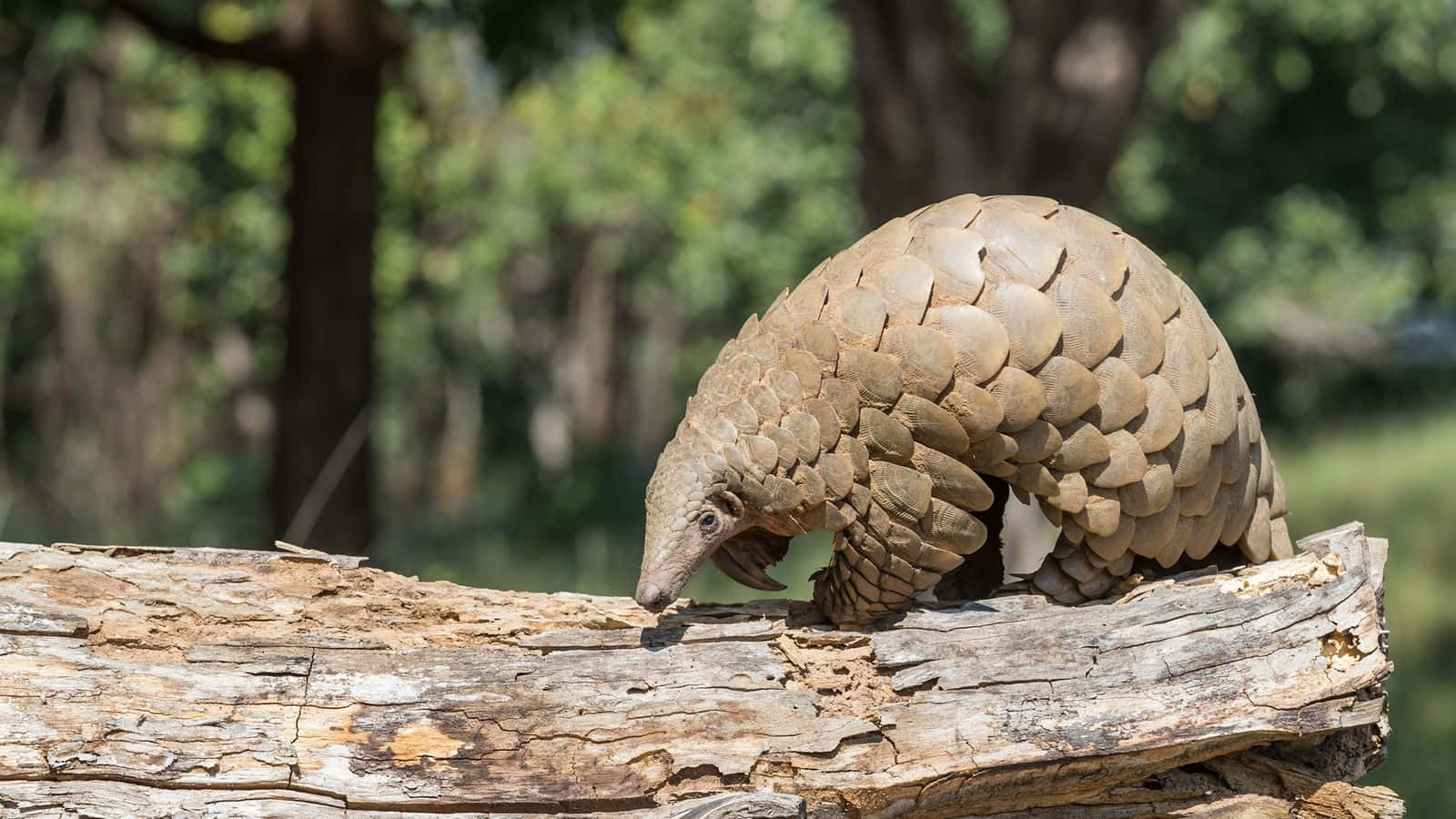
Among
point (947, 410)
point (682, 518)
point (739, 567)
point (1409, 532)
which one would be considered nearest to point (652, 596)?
point (682, 518)

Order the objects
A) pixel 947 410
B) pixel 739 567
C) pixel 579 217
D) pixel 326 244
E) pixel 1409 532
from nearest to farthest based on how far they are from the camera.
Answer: pixel 947 410 < pixel 739 567 < pixel 326 244 < pixel 1409 532 < pixel 579 217

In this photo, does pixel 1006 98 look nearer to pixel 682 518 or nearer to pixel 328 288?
pixel 328 288

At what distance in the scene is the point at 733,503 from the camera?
2.31 m

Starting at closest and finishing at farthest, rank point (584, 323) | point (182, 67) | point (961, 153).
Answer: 1. point (961, 153)
2. point (182, 67)
3. point (584, 323)

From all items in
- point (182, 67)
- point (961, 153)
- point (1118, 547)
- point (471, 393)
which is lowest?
point (1118, 547)

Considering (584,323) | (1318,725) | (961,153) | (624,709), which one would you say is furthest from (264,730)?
(584,323)

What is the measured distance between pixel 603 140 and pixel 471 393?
7.15 m

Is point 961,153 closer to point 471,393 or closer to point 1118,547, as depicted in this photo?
point 1118,547

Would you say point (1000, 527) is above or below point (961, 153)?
below

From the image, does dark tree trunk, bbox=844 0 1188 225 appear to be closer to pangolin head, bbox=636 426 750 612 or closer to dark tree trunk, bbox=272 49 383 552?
dark tree trunk, bbox=272 49 383 552

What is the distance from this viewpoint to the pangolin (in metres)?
2.23

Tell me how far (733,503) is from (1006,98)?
4.02m

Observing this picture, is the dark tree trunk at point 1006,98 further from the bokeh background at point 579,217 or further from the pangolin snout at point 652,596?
the pangolin snout at point 652,596

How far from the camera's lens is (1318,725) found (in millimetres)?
2330
